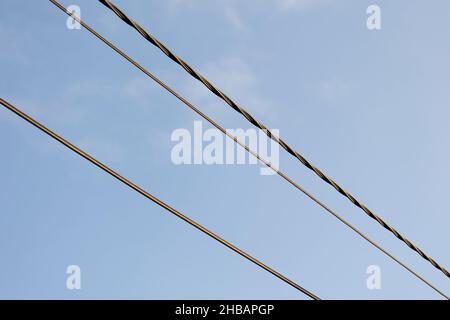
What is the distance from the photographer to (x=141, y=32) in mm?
4520
